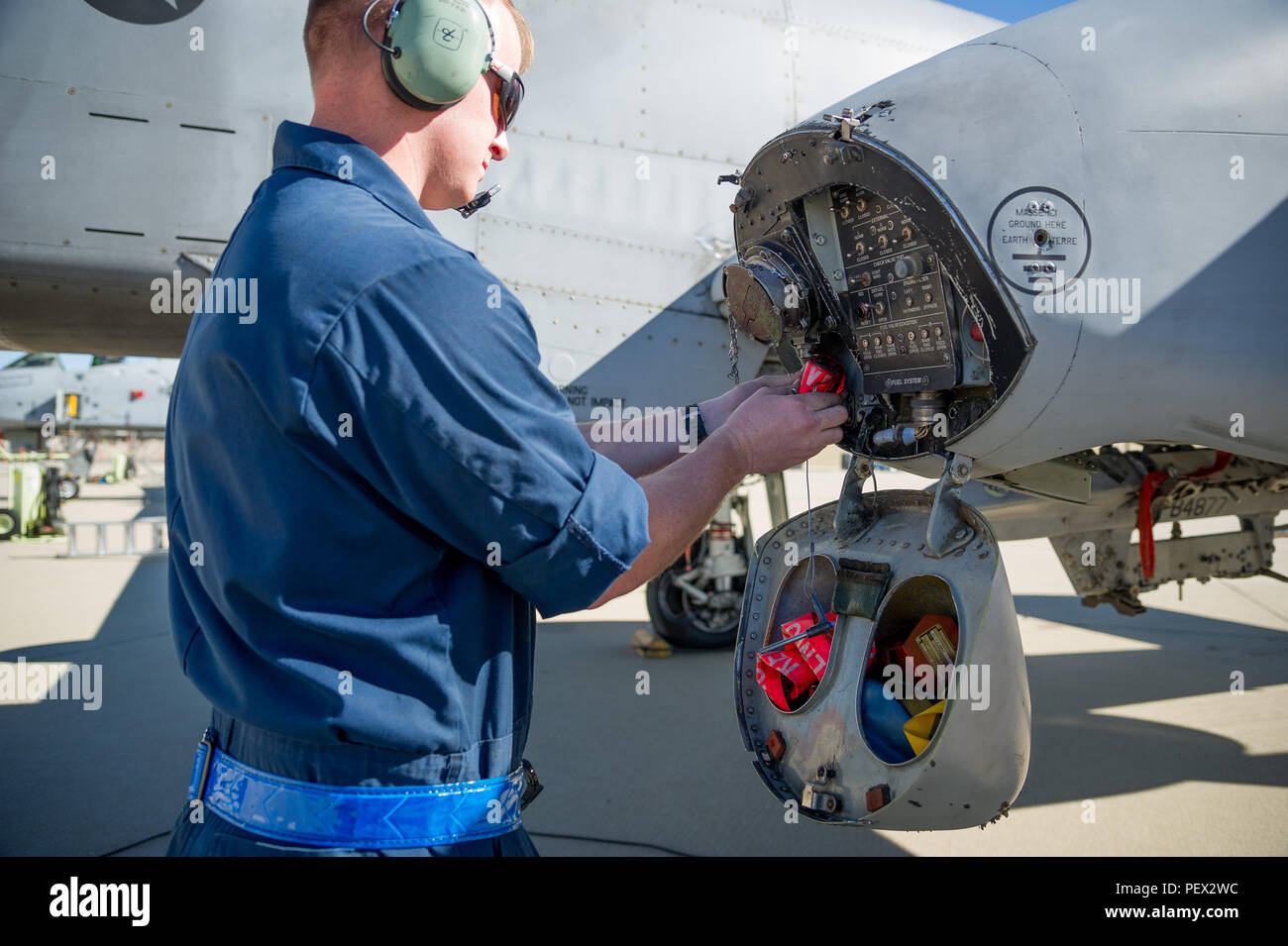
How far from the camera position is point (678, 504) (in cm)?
117

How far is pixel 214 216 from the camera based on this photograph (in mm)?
3523

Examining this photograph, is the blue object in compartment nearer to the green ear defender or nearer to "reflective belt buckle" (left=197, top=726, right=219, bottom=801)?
"reflective belt buckle" (left=197, top=726, right=219, bottom=801)

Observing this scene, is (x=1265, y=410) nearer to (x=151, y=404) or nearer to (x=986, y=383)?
(x=986, y=383)

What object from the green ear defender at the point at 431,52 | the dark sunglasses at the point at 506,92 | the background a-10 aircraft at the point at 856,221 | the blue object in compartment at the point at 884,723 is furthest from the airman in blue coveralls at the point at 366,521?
the background a-10 aircraft at the point at 856,221

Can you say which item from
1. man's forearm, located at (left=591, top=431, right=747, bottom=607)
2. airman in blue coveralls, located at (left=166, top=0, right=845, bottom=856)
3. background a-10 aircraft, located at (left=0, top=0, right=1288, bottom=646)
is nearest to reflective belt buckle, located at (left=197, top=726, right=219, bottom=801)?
airman in blue coveralls, located at (left=166, top=0, right=845, bottom=856)

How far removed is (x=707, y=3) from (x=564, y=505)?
3481 millimetres

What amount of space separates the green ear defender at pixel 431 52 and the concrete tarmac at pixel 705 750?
8.71ft

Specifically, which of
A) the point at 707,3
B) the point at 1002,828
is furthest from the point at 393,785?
the point at 707,3

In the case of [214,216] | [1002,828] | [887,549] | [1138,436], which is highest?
[214,216]

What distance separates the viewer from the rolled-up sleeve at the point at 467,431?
0.92 meters

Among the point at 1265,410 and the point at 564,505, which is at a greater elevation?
the point at 1265,410

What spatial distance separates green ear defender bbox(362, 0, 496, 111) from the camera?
1083 millimetres

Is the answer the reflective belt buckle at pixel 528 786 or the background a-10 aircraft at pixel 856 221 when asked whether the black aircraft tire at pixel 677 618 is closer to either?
the background a-10 aircraft at pixel 856 221

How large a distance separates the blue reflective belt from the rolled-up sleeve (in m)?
0.26
